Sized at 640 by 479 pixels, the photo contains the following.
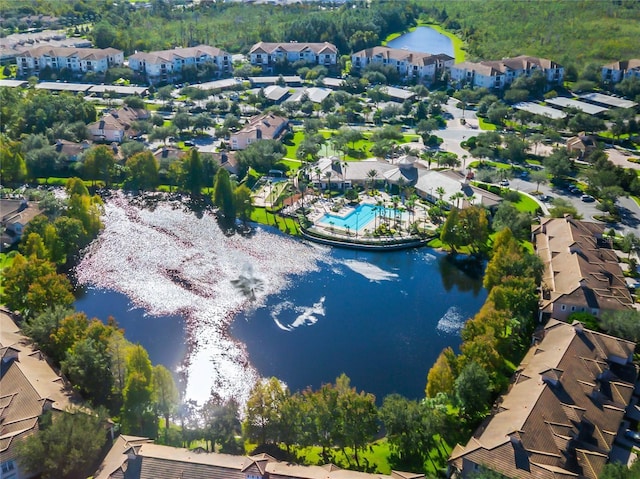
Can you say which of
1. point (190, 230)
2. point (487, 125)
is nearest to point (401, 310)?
point (190, 230)

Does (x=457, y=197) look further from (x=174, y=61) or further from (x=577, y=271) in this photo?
(x=174, y=61)

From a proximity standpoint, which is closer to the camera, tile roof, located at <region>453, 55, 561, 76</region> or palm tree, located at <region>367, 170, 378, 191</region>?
palm tree, located at <region>367, 170, 378, 191</region>

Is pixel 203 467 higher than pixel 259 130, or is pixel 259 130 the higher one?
pixel 203 467

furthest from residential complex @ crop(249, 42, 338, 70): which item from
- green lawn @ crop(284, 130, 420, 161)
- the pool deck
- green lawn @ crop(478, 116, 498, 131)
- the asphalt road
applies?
the pool deck

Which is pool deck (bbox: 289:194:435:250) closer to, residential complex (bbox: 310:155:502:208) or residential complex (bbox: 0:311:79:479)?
residential complex (bbox: 310:155:502:208)

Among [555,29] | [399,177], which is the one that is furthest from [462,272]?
[555,29]

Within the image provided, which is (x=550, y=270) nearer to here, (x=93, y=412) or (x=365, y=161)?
(x=365, y=161)
